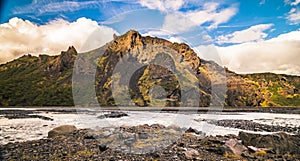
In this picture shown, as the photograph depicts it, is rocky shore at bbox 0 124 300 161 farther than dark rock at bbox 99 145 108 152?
No

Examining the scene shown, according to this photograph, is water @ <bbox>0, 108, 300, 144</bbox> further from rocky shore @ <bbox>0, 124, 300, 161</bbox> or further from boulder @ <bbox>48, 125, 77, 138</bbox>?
rocky shore @ <bbox>0, 124, 300, 161</bbox>

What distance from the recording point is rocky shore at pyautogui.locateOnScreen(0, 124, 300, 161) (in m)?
14.8

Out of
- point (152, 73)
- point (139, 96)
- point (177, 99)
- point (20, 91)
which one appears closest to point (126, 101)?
point (139, 96)

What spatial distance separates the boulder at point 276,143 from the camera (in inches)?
658

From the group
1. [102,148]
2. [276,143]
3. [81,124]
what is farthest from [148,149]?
[81,124]

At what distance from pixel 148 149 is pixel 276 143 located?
29.7 ft

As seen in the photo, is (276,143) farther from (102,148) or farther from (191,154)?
(102,148)

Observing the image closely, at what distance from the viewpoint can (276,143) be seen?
688 inches

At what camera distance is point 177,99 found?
170 meters

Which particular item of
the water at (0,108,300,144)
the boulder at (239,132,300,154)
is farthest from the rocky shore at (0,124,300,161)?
the water at (0,108,300,144)

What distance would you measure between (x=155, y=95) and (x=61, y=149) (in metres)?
152

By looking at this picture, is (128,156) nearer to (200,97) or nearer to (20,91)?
(200,97)

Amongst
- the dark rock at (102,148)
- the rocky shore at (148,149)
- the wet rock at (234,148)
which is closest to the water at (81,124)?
the rocky shore at (148,149)

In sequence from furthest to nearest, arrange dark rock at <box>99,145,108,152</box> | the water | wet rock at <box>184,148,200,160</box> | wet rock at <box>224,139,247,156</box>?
the water < dark rock at <box>99,145,108,152</box> < wet rock at <box>224,139,247,156</box> < wet rock at <box>184,148,200,160</box>
